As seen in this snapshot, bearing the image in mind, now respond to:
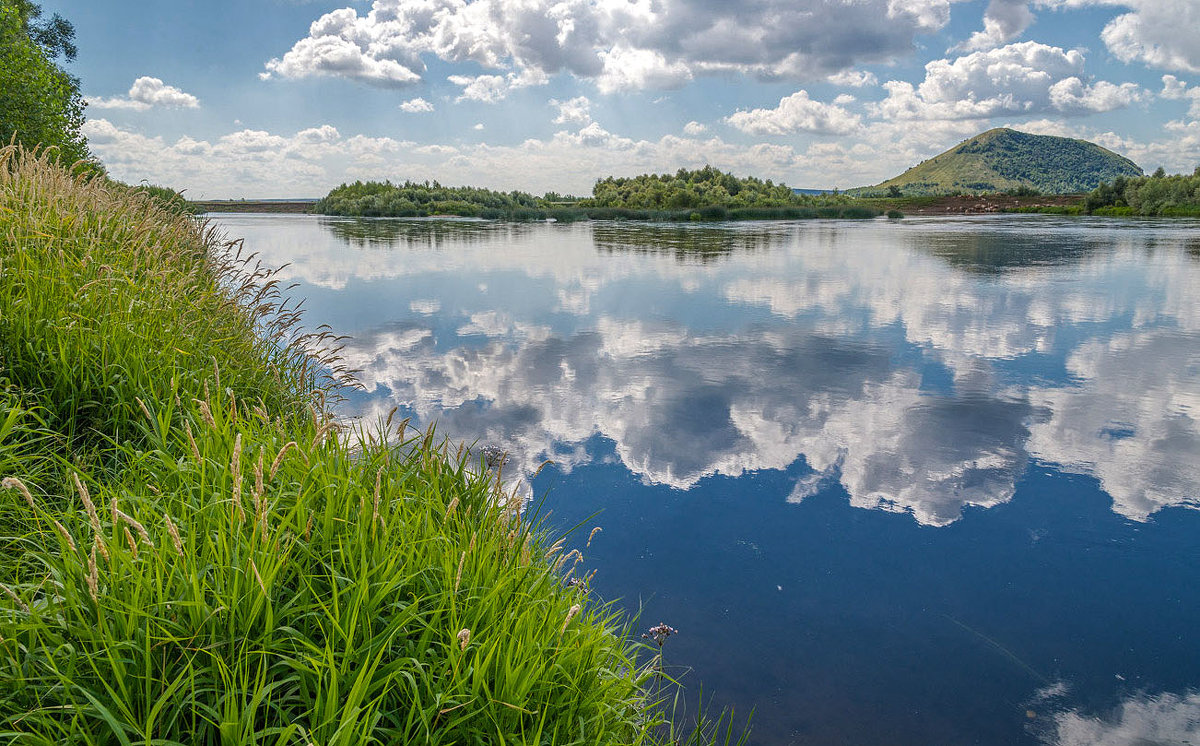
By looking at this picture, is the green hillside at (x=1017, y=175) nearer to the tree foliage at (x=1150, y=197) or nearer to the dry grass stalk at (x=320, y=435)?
the tree foliage at (x=1150, y=197)

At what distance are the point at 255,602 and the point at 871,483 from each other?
16.4 ft

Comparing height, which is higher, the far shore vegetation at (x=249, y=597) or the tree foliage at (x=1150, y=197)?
the tree foliage at (x=1150, y=197)

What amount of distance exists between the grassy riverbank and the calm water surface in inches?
50.9

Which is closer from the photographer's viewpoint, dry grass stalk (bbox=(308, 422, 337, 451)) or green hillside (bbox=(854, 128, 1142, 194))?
dry grass stalk (bbox=(308, 422, 337, 451))

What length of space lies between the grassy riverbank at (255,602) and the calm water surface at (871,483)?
1.29m

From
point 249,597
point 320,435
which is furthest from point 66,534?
point 320,435

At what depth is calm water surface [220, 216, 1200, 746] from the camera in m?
3.36

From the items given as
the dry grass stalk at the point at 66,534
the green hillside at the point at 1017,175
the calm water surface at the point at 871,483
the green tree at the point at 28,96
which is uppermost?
the green hillside at the point at 1017,175

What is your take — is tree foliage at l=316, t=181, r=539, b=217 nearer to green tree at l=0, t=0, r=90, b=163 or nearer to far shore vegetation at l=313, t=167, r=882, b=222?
far shore vegetation at l=313, t=167, r=882, b=222

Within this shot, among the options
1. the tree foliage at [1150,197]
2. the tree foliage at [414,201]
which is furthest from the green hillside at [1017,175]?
the tree foliage at [414,201]

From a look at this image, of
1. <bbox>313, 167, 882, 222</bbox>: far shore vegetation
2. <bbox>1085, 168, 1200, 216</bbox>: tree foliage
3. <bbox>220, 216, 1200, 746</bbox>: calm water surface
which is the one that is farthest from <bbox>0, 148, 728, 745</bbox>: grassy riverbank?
<bbox>1085, 168, 1200, 216</bbox>: tree foliage

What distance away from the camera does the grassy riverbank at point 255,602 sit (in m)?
1.71

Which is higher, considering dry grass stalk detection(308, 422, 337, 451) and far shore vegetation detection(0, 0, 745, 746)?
dry grass stalk detection(308, 422, 337, 451)

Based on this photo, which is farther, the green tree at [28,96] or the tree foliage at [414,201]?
the tree foliage at [414,201]
